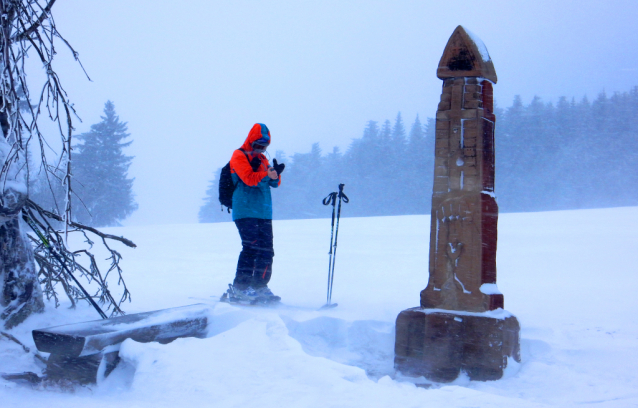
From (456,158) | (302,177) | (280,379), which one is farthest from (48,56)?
(302,177)

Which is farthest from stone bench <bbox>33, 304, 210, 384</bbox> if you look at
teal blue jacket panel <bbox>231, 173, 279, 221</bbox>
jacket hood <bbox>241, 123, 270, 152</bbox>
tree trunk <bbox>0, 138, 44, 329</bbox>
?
jacket hood <bbox>241, 123, 270, 152</bbox>

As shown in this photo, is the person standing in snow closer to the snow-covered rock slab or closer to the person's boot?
the person's boot

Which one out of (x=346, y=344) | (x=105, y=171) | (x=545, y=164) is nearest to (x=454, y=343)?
(x=346, y=344)

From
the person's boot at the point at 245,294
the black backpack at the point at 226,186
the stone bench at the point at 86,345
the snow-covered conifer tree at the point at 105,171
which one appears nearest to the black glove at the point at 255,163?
the black backpack at the point at 226,186

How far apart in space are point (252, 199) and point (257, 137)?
0.63m

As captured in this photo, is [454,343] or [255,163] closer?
[454,343]

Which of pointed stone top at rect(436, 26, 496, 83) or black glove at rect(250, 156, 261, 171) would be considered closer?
pointed stone top at rect(436, 26, 496, 83)

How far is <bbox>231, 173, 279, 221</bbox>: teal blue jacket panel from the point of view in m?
4.84

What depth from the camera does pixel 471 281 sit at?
364cm

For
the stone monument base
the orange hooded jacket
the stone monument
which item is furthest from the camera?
the orange hooded jacket

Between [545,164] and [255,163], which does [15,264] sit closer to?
[255,163]

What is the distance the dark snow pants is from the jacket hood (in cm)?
74

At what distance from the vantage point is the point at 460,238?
3.71m

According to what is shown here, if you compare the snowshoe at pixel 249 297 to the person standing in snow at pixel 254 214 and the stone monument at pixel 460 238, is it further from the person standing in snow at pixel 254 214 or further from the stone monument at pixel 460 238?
the stone monument at pixel 460 238
